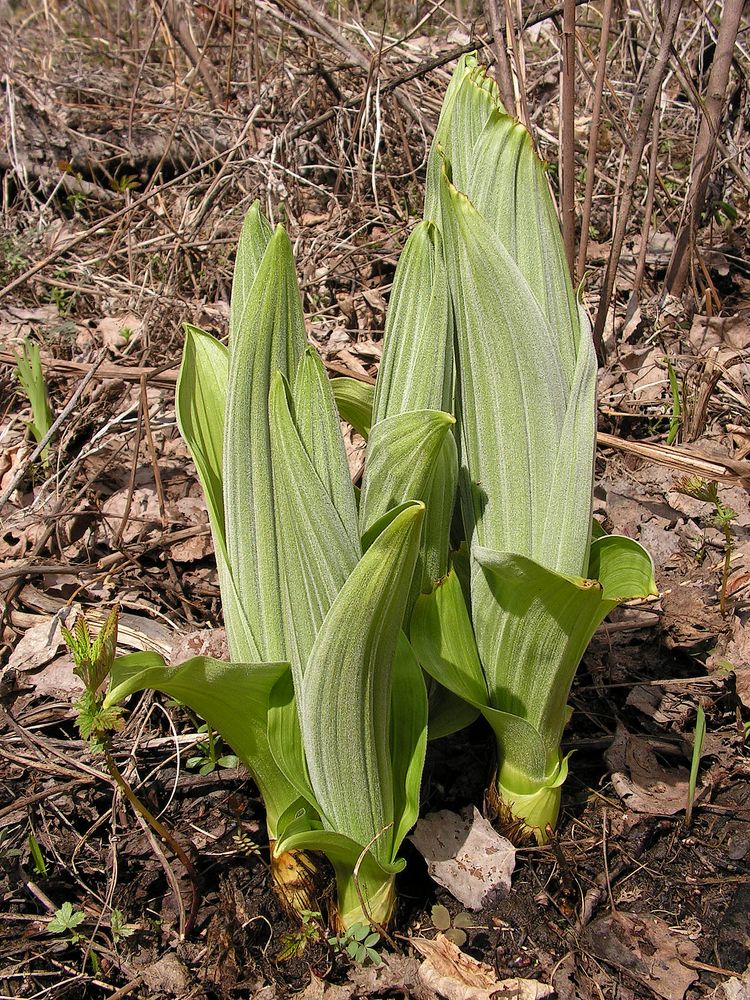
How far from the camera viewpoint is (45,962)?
1.57 meters

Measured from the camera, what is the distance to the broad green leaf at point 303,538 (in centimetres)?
123

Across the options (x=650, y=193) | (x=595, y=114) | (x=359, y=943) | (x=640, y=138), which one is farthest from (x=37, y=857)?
(x=650, y=193)

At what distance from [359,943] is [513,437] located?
94 centimetres

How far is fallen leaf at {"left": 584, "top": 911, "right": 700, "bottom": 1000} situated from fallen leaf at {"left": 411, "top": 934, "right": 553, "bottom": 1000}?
164 millimetres

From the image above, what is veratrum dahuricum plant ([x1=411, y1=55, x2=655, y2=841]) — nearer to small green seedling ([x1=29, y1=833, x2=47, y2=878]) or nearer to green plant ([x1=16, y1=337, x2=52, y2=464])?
small green seedling ([x1=29, y1=833, x2=47, y2=878])

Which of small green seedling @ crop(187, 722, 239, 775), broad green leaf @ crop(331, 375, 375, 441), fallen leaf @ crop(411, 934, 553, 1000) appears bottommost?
fallen leaf @ crop(411, 934, 553, 1000)

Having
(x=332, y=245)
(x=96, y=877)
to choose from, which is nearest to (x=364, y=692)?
(x=96, y=877)

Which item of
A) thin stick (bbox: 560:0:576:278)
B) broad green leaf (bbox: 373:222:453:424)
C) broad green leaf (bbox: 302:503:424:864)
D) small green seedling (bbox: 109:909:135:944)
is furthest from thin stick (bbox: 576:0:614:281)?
small green seedling (bbox: 109:909:135:944)

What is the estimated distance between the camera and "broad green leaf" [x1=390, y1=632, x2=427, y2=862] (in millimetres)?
1458

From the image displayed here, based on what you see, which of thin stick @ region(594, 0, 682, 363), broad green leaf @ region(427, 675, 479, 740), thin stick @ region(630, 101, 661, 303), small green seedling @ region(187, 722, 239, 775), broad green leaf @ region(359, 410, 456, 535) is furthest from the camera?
thin stick @ region(630, 101, 661, 303)

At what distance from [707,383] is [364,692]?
5.93ft

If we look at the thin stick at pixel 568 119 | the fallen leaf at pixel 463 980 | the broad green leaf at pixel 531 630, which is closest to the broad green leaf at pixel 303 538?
the broad green leaf at pixel 531 630

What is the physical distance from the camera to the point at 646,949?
159 cm

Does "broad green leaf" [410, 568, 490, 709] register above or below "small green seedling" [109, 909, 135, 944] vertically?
above
